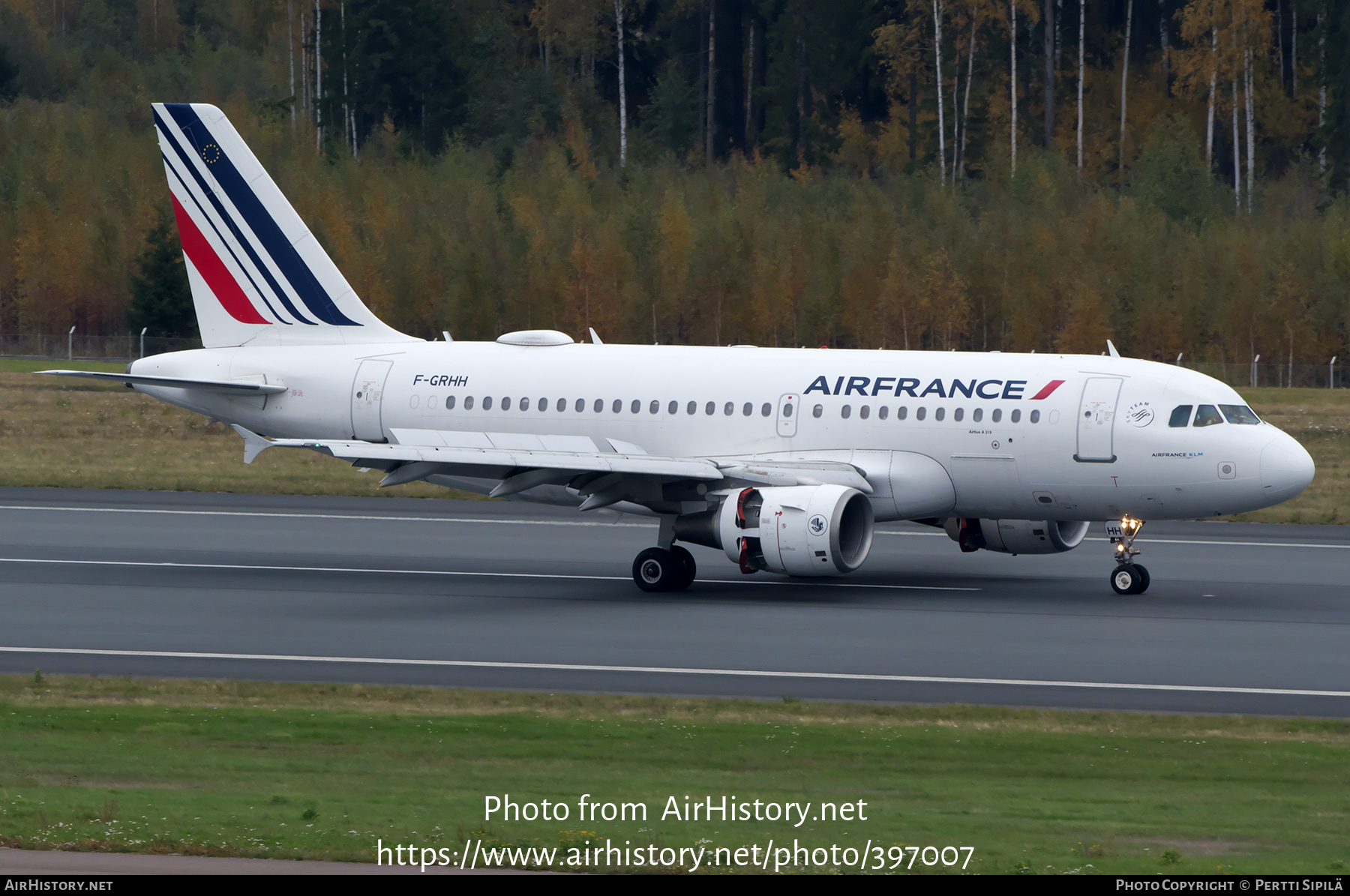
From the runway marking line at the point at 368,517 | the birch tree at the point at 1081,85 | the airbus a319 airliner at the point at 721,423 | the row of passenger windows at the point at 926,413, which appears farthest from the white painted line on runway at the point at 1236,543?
the birch tree at the point at 1081,85

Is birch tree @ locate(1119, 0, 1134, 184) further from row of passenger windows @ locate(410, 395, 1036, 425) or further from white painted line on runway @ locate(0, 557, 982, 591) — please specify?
white painted line on runway @ locate(0, 557, 982, 591)

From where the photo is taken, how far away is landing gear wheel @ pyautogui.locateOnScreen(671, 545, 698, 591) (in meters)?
29.0

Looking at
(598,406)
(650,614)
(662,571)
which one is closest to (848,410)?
(662,571)

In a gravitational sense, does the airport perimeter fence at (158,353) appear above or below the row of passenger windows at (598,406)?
below

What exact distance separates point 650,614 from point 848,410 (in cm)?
548

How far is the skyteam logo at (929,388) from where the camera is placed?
2909cm

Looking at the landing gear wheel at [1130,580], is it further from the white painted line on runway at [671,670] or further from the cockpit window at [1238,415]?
the white painted line on runway at [671,670]

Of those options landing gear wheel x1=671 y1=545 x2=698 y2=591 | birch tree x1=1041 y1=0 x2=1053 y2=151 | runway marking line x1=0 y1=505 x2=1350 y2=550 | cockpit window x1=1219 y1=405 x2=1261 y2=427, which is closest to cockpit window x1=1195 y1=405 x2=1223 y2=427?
cockpit window x1=1219 y1=405 x2=1261 y2=427

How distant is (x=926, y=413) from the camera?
29375mm

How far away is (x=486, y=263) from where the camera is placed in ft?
278

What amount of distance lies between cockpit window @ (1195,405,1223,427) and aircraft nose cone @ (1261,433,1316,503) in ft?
2.81

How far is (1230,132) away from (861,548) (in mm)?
79313

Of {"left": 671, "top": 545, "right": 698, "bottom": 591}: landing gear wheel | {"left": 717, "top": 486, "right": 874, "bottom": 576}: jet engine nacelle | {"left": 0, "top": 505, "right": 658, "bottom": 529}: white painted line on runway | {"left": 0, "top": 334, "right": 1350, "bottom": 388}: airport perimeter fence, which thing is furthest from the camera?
{"left": 0, "top": 334, "right": 1350, "bottom": 388}: airport perimeter fence

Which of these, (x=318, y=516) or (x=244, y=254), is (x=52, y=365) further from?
(x=244, y=254)
